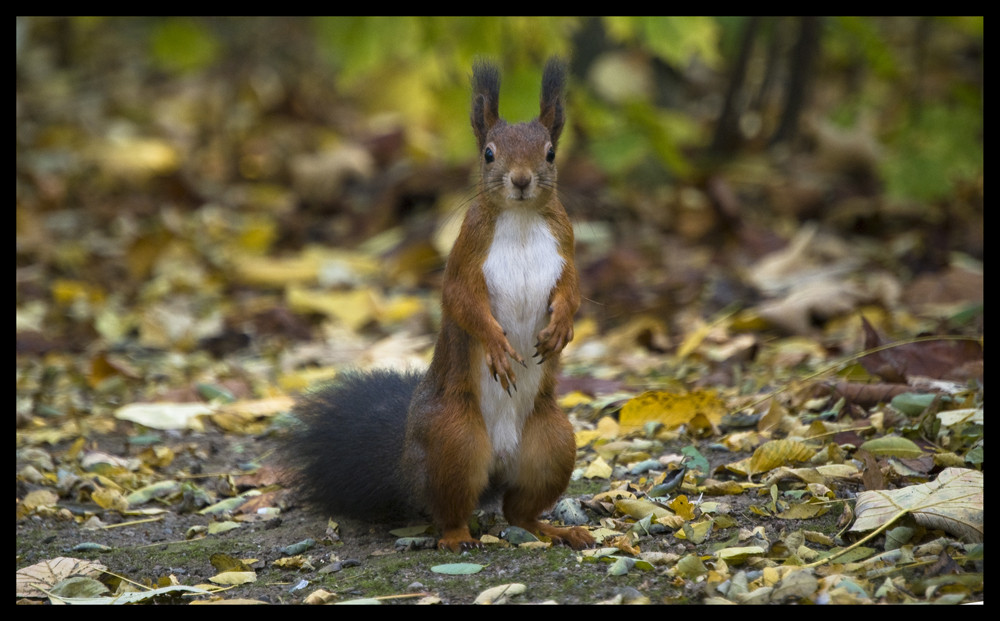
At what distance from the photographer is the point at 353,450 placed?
2.91m

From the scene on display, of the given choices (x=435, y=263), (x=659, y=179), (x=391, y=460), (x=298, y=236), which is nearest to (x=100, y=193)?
(x=298, y=236)

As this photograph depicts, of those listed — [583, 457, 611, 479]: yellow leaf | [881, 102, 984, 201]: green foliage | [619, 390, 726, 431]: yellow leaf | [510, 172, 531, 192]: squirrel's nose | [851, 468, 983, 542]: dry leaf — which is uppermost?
[881, 102, 984, 201]: green foliage

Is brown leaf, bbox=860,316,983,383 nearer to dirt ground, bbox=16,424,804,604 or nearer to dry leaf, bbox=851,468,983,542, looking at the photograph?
dirt ground, bbox=16,424,804,604

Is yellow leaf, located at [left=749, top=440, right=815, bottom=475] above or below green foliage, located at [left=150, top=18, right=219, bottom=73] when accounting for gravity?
below

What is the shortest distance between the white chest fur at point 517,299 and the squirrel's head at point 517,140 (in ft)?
0.29

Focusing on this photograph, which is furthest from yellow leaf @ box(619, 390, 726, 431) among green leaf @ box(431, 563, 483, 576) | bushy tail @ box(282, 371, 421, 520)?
green leaf @ box(431, 563, 483, 576)

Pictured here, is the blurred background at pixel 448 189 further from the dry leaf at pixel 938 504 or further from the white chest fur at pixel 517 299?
the dry leaf at pixel 938 504

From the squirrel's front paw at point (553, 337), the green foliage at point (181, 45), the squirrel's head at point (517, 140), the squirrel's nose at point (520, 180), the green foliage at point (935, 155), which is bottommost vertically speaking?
the squirrel's front paw at point (553, 337)

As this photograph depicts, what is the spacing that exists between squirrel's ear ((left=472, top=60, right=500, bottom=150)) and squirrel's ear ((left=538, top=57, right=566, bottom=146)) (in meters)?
0.12

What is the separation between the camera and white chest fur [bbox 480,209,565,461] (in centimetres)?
265

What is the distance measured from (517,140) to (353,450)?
918 millimetres

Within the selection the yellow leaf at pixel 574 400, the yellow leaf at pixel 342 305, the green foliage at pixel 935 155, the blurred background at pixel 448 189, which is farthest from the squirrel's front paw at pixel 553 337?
the green foliage at pixel 935 155

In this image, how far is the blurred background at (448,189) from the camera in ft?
16.1

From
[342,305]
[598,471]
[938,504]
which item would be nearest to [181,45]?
[342,305]
